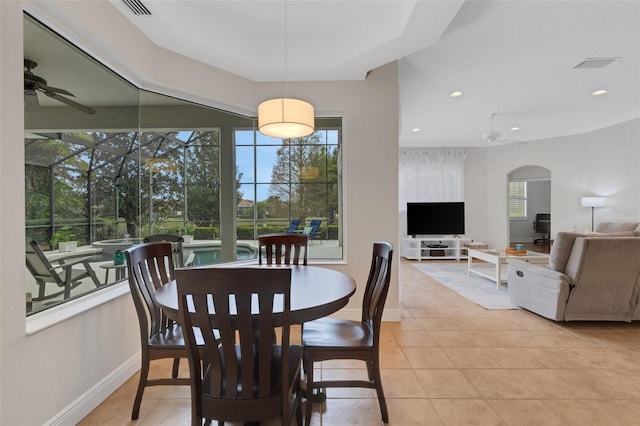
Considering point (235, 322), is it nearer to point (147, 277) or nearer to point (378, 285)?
point (378, 285)

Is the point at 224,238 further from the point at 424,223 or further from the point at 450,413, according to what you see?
the point at 424,223

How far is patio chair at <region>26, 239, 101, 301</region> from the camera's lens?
1.75 m

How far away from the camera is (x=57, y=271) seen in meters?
1.97

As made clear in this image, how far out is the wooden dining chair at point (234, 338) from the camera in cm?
117

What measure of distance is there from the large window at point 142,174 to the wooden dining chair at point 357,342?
1.62 meters

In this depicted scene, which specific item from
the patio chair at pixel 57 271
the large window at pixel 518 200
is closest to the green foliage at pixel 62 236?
the patio chair at pixel 57 271

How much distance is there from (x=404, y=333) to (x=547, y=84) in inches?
155

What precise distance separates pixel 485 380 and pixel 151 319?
237cm

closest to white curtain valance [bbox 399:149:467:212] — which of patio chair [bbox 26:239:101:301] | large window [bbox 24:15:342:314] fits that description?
large window [bbox 24:15:342:314]

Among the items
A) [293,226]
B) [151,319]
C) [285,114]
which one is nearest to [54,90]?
[285,114]

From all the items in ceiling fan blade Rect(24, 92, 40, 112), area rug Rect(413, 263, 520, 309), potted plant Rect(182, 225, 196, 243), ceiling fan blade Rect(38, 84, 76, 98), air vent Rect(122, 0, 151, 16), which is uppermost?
air vent Rect(122, 0, 151, 16)

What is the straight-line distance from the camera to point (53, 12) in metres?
1.80

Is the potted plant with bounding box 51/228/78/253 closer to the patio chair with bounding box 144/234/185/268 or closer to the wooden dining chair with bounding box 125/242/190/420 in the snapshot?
the wooden dining chair with bounding box 125/242/190/420

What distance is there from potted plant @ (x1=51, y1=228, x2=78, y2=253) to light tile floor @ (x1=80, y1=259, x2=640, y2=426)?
1075mm
